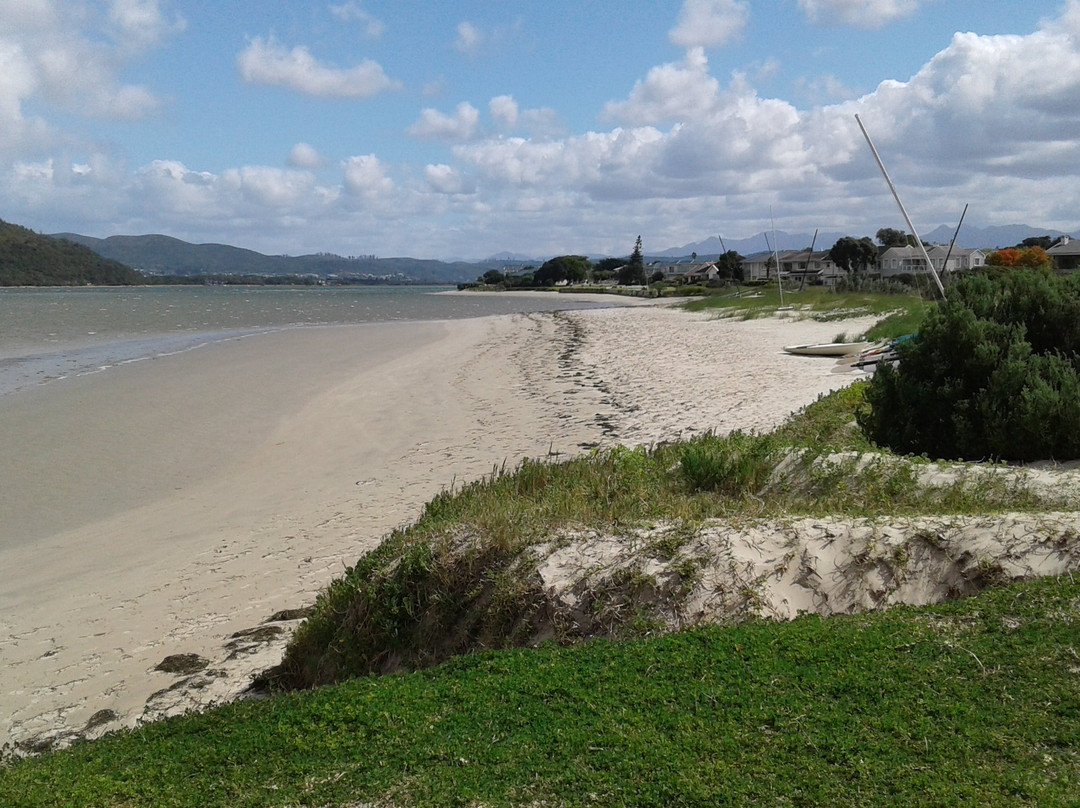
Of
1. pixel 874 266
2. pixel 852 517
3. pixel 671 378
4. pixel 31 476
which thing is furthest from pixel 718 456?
pixel 874 266

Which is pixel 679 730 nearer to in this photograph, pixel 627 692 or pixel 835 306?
pixel 627 692

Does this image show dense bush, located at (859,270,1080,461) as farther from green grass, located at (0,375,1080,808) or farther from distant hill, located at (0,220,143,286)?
distant hill, located at (0,220,143,286)

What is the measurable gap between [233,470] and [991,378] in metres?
10.0

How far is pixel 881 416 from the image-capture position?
30.4 ft

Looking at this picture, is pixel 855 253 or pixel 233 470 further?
pixel 855 253

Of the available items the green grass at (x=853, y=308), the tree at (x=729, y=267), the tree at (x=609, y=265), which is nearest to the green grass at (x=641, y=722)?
the green grass at (x=853, y=308)

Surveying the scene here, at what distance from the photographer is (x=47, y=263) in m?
154

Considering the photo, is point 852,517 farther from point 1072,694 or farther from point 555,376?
point 555,376

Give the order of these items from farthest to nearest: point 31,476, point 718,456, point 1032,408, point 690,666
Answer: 1. point 31,476
2. point 1032,408
3. point 718,456
4. point 690,666

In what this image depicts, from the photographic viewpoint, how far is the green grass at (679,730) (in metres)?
3.20

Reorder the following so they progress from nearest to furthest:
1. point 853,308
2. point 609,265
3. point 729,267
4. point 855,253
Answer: point 853,308, point 855,253, point 729,267, point 609,265

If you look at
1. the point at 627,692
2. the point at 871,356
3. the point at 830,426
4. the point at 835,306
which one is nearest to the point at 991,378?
the point at 830,426

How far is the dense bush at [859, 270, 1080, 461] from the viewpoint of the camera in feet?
26.7

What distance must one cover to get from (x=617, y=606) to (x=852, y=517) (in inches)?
69.8
